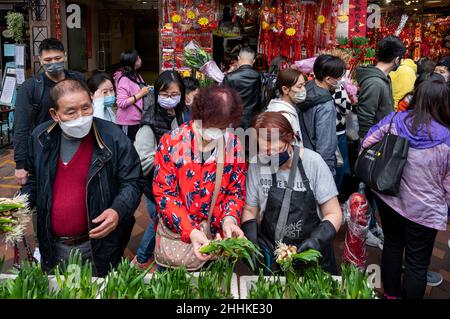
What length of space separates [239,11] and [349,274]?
303 inches

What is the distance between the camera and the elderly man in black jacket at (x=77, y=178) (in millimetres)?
2461

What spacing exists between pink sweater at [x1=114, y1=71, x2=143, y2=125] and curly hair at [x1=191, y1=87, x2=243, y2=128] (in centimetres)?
280

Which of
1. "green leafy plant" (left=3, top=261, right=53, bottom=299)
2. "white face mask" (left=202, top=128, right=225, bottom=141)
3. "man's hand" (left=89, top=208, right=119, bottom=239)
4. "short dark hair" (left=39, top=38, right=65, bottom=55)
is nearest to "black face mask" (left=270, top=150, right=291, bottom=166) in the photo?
"white face mask" (left=202, top=128, right=225, bottom=141)

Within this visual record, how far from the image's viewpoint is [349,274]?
1.98m

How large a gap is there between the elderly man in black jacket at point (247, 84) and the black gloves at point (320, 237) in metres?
2.29

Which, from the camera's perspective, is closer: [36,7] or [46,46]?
[46,46]

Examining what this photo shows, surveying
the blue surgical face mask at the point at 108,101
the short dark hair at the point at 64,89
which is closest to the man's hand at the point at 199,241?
the short dark hair at the point at 64,89

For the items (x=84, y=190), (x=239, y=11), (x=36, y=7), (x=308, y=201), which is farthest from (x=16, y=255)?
(x=36, y=7)

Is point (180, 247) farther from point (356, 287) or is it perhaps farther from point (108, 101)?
point (108, 101)

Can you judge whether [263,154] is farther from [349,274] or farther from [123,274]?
[123,274]

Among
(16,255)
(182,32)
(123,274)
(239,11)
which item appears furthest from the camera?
(239,11)

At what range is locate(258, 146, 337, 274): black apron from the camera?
8.25ft

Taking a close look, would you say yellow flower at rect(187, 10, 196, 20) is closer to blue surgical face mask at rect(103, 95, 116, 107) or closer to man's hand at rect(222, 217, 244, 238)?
blue surgical face mask at rect(103, 95, 116, 107)

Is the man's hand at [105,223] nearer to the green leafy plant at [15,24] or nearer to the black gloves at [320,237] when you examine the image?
the black gloves at [320,237]
